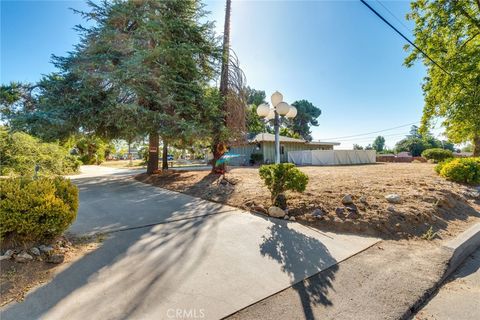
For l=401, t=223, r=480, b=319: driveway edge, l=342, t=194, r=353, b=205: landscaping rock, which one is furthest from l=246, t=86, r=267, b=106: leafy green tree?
Result: l=401, t=223, r=480, b=319: driveway edge

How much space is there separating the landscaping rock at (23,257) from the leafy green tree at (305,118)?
36.2 meters

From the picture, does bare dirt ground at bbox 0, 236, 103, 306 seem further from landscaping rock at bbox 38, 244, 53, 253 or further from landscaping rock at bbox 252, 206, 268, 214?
landscaping rock at bbox 252, 206, 268, 214

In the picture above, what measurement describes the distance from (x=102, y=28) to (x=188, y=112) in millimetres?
5248

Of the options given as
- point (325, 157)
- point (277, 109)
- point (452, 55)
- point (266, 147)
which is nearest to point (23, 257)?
point (277, 109)

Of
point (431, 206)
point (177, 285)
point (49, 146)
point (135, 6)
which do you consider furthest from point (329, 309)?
point (49, 146)

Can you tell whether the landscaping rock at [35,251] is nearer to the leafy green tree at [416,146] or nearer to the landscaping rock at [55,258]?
the landscaping rock at [55,258]

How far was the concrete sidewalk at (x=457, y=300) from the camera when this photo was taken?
2279 millimetres

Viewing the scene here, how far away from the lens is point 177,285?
2.42m

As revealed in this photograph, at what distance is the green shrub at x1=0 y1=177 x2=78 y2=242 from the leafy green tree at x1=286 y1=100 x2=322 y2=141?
35.8m

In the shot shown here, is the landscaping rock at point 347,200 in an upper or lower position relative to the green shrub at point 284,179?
lower

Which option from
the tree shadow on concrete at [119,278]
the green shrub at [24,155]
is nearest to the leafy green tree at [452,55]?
the tree shadow on concrete at [119,278]

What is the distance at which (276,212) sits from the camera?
4988 millimetres

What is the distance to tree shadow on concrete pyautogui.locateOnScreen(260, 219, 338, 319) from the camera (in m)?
2.41

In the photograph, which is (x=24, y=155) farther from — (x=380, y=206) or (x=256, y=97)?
(x=256, y=97)
